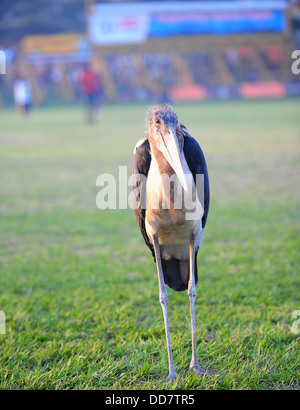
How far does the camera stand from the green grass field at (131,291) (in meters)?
2.94

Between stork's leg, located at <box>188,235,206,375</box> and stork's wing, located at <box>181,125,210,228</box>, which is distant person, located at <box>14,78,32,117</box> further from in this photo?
stork's wing, located at <box>181,125,210,228</box>

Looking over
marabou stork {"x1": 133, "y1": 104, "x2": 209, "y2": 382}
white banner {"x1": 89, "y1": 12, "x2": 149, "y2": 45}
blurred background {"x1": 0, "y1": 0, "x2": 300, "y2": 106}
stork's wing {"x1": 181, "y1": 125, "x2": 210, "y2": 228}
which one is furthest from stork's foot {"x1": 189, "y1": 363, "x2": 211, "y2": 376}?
white banner {"x1": 89, "y1": 12, "x2": 149, "y2": 45}

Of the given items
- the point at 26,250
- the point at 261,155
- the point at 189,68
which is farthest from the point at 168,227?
the point at 189,68

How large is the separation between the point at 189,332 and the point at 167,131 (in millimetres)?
1641

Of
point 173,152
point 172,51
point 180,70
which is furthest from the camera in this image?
point 180,70

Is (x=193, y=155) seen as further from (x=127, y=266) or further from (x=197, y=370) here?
(x=127, y=266)

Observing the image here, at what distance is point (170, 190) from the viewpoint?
2508 millimetres

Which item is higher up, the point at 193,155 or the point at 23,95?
the point at 23,95

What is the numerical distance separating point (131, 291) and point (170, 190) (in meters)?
1.94

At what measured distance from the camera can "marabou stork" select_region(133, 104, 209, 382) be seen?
96.0 inches

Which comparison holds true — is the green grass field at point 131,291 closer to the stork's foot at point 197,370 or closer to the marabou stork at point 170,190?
the stork's foot at point 197,370

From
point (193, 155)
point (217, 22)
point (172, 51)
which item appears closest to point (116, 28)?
point (172, 51)

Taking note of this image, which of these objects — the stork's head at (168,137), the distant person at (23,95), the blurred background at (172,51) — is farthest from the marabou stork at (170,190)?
the blurred background at (172,51)

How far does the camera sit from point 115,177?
911cm
